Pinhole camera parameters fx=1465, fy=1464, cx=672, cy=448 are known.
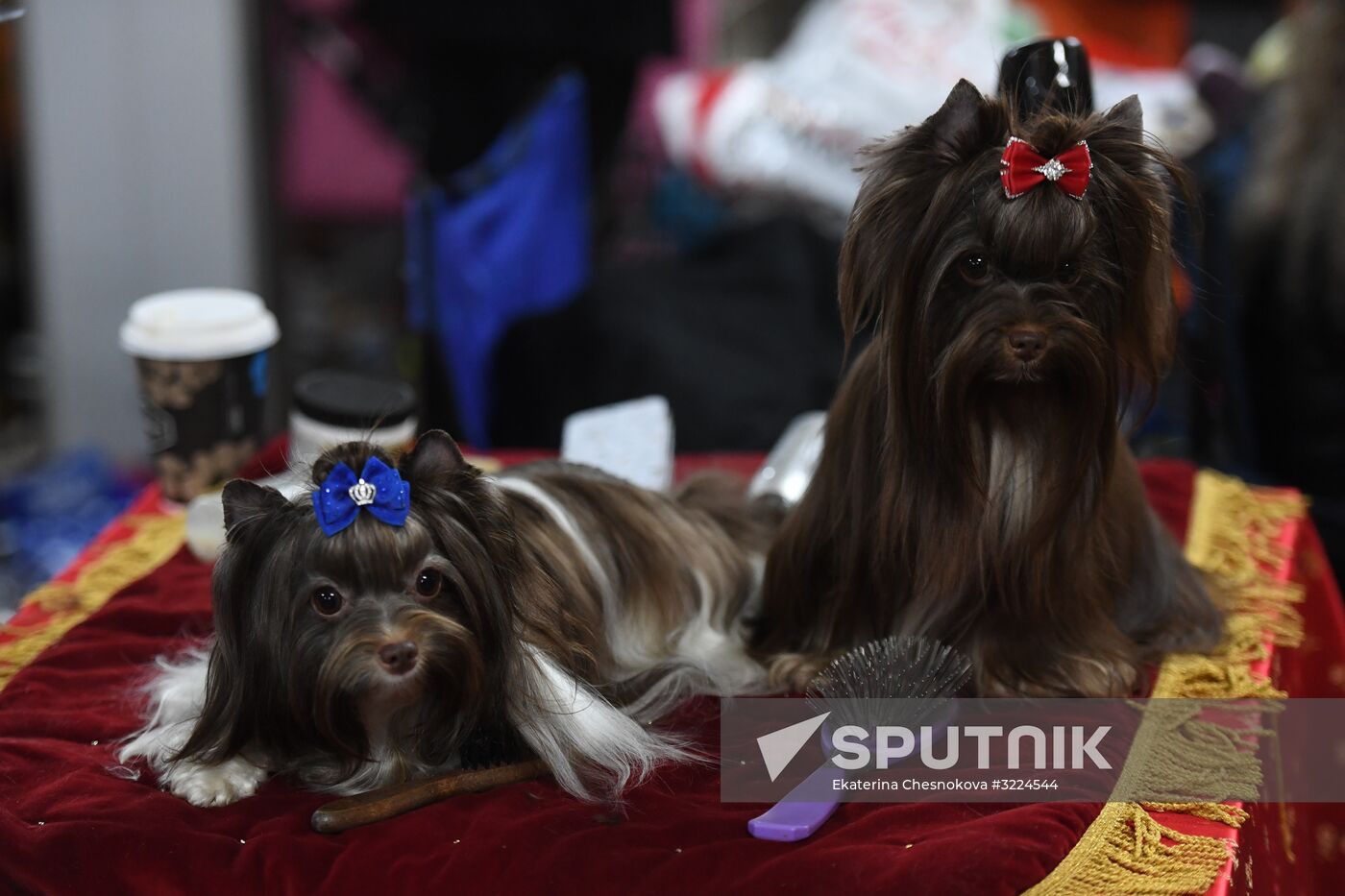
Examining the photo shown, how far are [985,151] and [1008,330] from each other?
207 millimetres

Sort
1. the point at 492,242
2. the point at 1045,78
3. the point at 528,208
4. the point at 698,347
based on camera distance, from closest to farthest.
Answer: the point at 1045,78 → the point at 698,347 → the point at 492,242 → the point at 528,208


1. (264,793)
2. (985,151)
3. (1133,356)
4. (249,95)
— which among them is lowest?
(264,793)

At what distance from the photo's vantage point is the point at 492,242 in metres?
3.90

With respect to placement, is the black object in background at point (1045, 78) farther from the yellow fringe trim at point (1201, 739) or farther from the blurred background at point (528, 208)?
the blurred background at point (528, 208)

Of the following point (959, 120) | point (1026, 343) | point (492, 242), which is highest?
point (959, 120)

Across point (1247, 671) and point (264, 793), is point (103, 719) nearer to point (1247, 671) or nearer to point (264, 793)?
point (264, 793)

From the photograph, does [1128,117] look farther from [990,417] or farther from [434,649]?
[434,649]

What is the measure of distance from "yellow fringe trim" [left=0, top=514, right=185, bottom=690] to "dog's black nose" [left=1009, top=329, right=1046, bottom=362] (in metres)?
1.40

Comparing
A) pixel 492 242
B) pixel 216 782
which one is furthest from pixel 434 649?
pixel 492 242

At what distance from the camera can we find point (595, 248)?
4.79 meters

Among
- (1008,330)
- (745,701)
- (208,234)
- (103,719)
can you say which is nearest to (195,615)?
(103,719)

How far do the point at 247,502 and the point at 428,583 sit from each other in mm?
219

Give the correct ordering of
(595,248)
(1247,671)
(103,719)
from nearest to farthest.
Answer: (103,719) → (1247,671) → (595,248)

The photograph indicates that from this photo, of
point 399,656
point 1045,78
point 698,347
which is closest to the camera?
point 399,656
